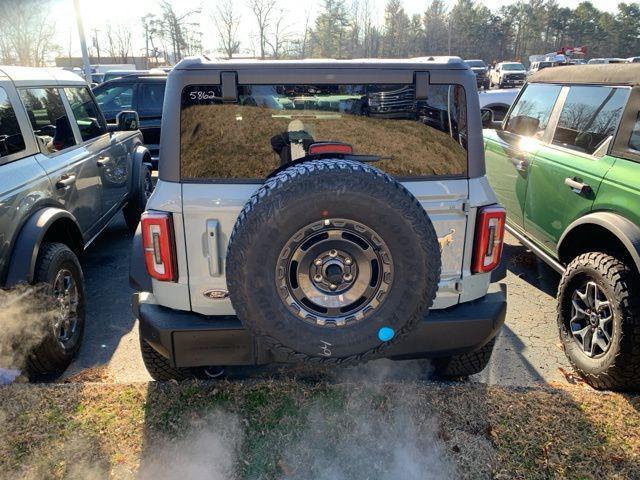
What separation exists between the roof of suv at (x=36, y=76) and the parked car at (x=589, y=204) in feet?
14.0

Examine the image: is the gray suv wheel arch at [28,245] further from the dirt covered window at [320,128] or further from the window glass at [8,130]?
the dirt covered window at [320,128]

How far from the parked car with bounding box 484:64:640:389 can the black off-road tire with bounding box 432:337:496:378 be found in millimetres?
743

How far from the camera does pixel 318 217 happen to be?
6.86ft

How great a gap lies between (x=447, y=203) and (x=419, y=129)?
1.35 ft

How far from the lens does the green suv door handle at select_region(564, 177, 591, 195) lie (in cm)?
349

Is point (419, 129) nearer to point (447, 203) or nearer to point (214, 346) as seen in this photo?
point (447, 203)

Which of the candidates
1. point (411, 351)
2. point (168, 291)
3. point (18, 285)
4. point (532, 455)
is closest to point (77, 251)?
point (18, 285)

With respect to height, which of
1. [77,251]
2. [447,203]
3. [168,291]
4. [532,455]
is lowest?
[532,455]

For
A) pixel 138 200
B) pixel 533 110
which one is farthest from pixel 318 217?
pixel 138 200

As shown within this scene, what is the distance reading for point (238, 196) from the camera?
2.39m

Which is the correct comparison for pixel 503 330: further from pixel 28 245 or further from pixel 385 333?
pixel 28 245

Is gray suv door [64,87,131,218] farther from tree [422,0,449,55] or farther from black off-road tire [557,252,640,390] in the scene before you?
tree [422,0,449,55]

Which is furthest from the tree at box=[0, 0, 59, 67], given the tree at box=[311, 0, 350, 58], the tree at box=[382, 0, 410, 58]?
the tree at box=[382, 0, 410, 58]

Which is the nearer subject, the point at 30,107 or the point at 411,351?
the point at 411,351
